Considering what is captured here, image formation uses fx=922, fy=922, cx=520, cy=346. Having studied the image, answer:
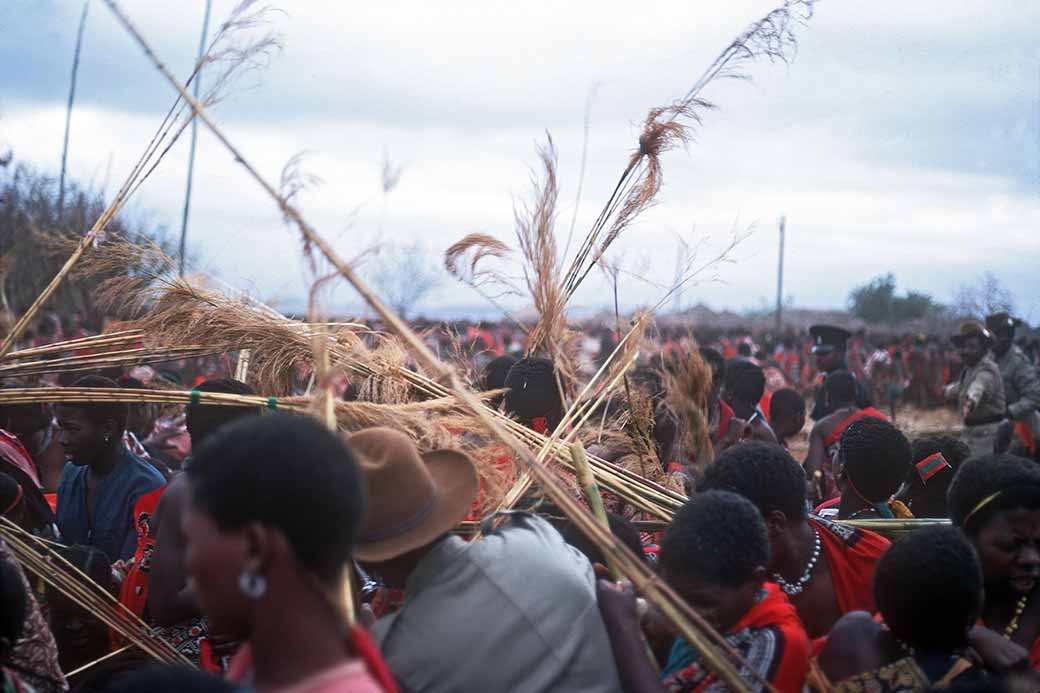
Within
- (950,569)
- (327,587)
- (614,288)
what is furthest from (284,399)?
(950,569)

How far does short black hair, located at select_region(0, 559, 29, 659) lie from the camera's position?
7.32ft

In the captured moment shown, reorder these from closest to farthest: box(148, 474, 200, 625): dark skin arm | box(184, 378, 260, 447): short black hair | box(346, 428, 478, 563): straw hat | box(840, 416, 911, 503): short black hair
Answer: box(346, 428, 478, 563): straw hat → box(148, 474, 200, 625): dark skin arm → box(184, 378, 260, 447): short black hair → box(840, 416, 911, 503): short black hair

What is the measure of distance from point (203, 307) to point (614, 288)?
1.56 m

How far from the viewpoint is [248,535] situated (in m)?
1.52

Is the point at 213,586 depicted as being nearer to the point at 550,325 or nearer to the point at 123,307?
the point at 550,325

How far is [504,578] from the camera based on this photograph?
216cm

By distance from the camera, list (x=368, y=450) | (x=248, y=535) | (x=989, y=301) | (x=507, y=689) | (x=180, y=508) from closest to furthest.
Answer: (x=248, y=535), (x=507, y=689), (x=368, y=450), (x=180, y=508), (x=989, y=301)

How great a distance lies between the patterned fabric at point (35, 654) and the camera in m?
2.55

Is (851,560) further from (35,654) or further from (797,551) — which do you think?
(35,654)

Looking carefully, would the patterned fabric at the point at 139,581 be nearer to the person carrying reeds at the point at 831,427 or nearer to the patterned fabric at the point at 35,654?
the patterned fabric at the point at 35,654

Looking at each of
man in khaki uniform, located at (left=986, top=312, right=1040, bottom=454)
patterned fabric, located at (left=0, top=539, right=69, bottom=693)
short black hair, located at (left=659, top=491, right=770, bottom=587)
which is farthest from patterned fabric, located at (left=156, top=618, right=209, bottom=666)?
man in khaki uniform, located at (left=986, top=312, right=1040, bottom=454)

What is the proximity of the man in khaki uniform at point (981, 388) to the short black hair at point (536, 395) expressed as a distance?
531 cm

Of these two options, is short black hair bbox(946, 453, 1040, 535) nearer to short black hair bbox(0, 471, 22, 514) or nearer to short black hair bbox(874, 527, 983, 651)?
short black hair bbox(874, 527, 983, 651)

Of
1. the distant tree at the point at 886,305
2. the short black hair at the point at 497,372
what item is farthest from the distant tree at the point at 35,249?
the distant tree at the point at 886,305
